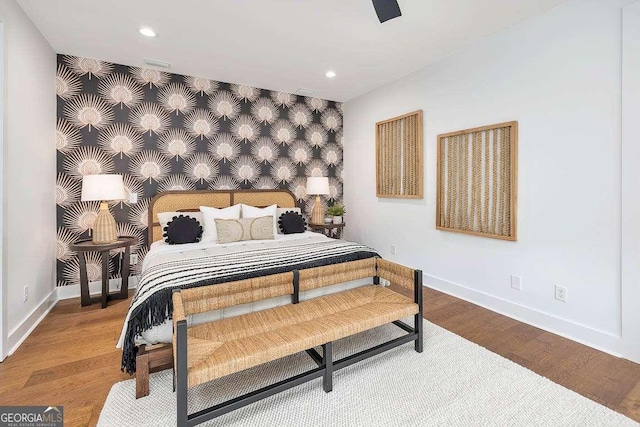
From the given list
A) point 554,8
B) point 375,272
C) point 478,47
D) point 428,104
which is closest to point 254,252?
point 375,272

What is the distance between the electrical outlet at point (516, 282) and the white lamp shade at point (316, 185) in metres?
2.62

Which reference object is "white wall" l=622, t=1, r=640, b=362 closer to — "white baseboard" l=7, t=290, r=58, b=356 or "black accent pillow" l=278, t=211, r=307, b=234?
"black accent pillow" l=278, t=211, r=307, b=234

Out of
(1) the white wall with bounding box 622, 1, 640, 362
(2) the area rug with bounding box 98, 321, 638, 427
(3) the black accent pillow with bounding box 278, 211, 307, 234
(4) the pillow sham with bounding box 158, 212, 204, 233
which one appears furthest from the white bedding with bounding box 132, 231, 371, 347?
(1) the white wall with bounding box 622, 1, 640, 362

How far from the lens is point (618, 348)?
2.19 m

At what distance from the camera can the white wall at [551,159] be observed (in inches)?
88.0

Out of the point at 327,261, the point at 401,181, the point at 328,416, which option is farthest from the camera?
the point at 401,181

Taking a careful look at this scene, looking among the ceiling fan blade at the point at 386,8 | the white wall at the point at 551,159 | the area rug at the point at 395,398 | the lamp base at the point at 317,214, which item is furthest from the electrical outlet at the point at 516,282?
the lamp base at the point at 317,214

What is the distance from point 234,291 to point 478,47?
327 cm

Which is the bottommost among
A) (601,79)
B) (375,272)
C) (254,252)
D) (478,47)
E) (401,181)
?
(375,272)

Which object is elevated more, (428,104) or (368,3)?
(368,3)

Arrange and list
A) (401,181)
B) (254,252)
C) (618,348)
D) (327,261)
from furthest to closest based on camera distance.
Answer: (401,181) < (254,252) < (327,261) < (618,348)

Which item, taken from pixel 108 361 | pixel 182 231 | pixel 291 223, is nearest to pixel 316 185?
pixel 291 223

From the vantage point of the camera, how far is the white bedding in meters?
1.87

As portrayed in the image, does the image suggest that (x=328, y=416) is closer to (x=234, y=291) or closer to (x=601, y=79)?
(x=234, y=291)
